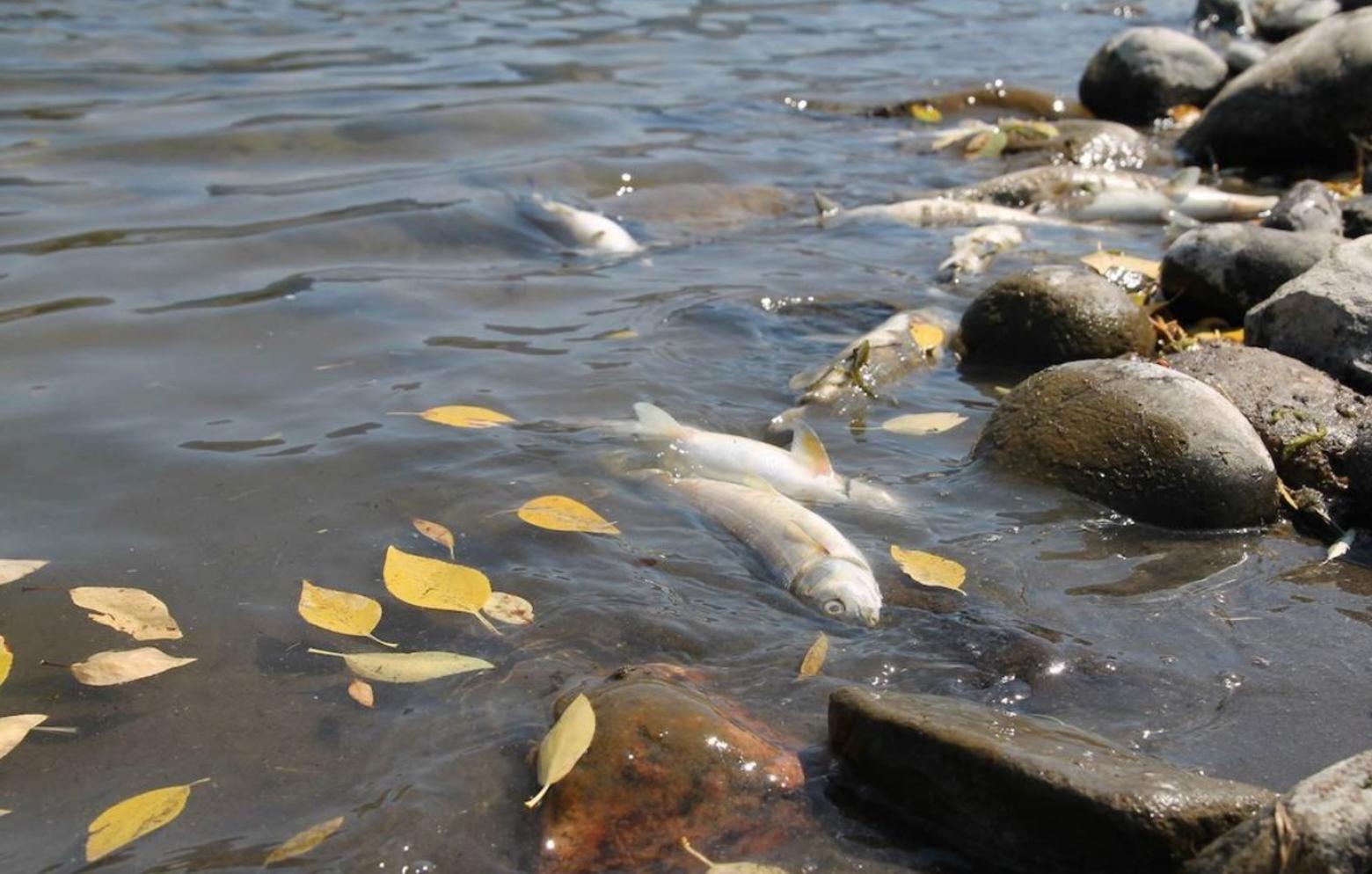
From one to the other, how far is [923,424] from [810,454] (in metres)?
0.81

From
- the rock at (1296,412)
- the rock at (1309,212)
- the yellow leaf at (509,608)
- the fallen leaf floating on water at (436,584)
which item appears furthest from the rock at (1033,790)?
the rock at (1309,212)

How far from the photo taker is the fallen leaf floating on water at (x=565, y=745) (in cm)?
282

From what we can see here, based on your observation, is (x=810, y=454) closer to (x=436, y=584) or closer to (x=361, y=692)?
(x=436, y=584)

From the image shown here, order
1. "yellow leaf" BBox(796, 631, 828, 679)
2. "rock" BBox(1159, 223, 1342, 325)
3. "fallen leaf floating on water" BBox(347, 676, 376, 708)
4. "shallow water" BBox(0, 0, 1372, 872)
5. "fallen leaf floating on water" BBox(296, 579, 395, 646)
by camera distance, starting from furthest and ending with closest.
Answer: "rock" BBox(1159, 223, 1342, 325)
"fallen leaf floating on water" BBox(296, 579, 395, 646)
"yellow leaf" BBox(796, 631, 828, 679)
"fallen leaf floating on water" BBox(347, 676, 376, 708)
"shallow water" BBox(0, 0, 1372, 872)

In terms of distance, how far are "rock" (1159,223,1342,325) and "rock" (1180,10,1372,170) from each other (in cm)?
345

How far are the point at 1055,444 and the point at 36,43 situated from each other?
10308mm

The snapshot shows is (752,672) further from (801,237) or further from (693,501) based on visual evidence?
(801,237)

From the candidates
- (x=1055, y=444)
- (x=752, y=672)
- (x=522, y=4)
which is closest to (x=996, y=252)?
(x=1055, y=444)

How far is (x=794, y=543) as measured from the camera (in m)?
3.92

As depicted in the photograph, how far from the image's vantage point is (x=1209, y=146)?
9789mm

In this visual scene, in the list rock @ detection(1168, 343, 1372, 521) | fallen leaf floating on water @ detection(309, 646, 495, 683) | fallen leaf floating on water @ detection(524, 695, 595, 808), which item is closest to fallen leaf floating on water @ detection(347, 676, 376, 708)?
fallen leaf floating on water @ detection(309, 646, 495, 683)

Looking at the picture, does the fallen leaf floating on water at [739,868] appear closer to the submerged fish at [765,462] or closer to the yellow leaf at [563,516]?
the yellow leaf at [563,516]

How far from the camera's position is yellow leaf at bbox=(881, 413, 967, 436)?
16.6 ft

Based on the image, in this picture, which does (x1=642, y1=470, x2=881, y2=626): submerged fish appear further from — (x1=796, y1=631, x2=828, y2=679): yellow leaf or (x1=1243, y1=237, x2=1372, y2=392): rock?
(x1=1243, y1=237, x2=1372, y2=392): rock
